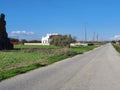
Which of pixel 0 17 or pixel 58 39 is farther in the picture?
pixel 58 39

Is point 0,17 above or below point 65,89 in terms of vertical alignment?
above

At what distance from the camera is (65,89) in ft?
35.9

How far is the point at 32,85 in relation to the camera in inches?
470

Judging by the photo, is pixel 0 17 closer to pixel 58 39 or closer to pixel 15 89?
pixel 58 39

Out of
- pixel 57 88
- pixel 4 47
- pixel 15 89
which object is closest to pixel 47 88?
pixel 57 88

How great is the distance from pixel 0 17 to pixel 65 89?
62.1 meters

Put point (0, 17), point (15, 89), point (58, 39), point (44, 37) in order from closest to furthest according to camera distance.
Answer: point (15, 89)
point (0, 17)
point (58, 39)
point (44, 37)

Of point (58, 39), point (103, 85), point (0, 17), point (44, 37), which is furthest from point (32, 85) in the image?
point (44, 37)

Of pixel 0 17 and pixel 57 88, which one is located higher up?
pixel 0 17

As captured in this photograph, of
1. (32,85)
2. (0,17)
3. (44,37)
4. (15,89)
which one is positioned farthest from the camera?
(44,37)

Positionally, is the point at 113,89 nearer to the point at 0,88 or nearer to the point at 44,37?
the point at 0,88

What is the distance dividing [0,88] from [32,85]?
1324 millimetres

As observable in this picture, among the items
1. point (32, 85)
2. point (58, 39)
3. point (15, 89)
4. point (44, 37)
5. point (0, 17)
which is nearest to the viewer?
point (15, 89)

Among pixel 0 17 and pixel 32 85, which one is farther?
pixel 0 17
